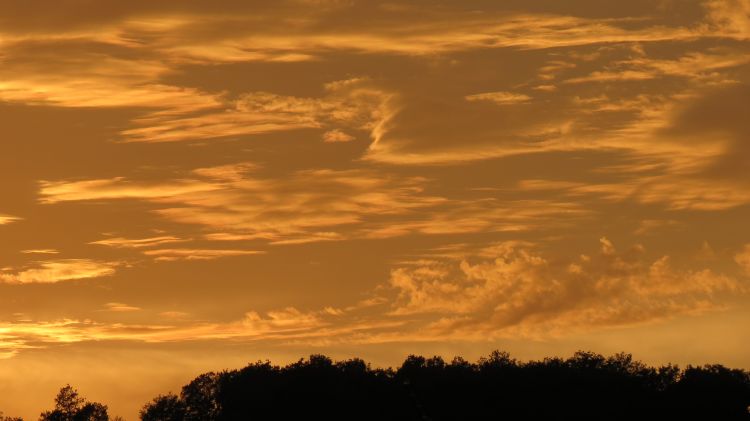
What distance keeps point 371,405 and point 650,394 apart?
3739 cm

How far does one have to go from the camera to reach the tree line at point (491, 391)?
180 m

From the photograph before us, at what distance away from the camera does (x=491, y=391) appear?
183 m

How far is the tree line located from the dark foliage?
130 millimetres

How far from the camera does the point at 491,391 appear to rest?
183 metres

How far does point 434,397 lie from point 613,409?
2319 cm

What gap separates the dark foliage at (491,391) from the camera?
180 meters

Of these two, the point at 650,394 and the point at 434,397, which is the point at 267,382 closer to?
the point at 434,397

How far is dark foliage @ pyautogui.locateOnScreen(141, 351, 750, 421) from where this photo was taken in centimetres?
17975

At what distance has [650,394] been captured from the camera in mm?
186000

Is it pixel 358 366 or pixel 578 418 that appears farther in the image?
pixel 358 366

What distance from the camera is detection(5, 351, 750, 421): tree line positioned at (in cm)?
17975

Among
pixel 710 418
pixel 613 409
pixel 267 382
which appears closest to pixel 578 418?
pixel 613 409

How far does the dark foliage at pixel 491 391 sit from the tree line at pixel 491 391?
0.43 ft

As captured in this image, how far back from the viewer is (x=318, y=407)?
186 m
